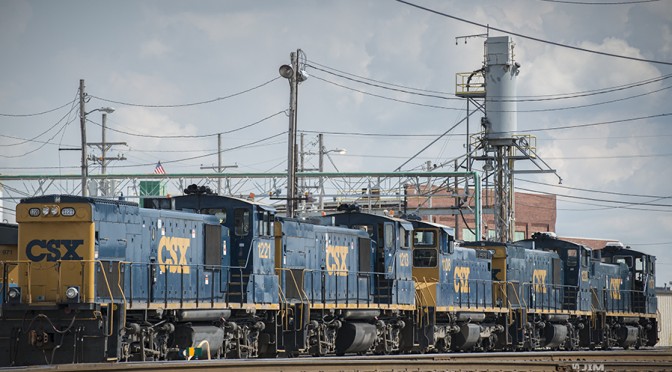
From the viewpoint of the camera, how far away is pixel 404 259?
2906 centimetres

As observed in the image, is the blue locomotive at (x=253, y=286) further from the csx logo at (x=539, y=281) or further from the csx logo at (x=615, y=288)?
the csx logo at (x=615, y=288)

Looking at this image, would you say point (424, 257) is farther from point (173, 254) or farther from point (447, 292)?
point (173, 254)

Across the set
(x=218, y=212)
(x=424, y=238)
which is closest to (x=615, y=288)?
(x=424, y=238)

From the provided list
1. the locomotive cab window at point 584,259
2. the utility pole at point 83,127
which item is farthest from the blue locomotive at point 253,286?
the utility pole at point 83,127

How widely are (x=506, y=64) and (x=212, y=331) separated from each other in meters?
29.9

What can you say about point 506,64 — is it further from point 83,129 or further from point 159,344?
point 159,344

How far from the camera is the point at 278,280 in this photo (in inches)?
961

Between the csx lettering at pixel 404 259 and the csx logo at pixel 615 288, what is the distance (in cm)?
1529

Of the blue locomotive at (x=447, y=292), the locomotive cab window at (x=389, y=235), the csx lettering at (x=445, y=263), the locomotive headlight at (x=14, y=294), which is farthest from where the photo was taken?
the csx lettering at (x=445, y=263)

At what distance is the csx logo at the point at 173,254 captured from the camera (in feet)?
69.8

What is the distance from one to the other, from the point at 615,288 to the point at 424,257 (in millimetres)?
14808

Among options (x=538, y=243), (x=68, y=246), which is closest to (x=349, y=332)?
(x=68, y=246)

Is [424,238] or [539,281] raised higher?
[424,238]

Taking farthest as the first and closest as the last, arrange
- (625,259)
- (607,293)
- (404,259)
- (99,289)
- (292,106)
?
(625,259) → (607,293) → (292,106) → (404,259) → (99,289)
